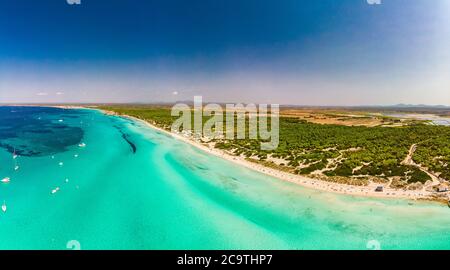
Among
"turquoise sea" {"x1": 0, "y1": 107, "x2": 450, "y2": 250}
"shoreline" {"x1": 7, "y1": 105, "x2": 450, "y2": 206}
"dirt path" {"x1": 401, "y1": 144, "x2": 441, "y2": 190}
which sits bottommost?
"turquoise sea" {"x1": 0, "y1": 107, "x2": 450, "y2": 250}

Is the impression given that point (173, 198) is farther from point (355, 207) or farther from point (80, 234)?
point (355, 207)

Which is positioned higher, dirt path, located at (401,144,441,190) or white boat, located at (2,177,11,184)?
dirt path, located at (401,144,441,190)

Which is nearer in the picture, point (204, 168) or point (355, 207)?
point (355, 207)

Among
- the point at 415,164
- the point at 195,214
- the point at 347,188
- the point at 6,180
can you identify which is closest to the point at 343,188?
the point at 347,188

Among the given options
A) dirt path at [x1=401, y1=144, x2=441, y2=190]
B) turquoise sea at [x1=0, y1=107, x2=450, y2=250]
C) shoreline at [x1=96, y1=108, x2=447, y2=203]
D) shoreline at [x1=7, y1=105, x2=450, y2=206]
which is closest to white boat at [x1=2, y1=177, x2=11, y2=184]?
turquoise sea at [x1=0, y1=107, x2=450, y2=250]

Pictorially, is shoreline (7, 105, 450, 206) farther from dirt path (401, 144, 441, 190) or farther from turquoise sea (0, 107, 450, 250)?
dirt path (401, 144, 441, 190)

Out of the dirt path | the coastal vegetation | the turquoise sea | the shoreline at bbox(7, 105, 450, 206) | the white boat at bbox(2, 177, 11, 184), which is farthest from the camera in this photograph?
the white boat at bbox(2, 177, 11, 184)

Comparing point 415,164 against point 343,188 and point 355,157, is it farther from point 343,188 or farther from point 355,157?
point 343,188

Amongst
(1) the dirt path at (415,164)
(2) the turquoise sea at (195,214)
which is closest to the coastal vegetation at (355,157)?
(1) the dirt path at (415,164)
